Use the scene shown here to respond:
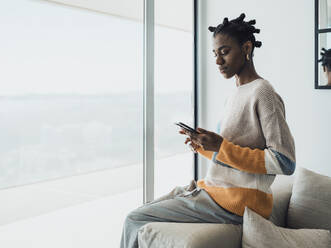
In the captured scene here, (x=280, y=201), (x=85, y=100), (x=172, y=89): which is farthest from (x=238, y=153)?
(x=172, y=89)

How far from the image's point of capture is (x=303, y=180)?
5.74 ft

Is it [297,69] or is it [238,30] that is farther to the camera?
[297,69]

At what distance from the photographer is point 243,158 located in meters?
1.28

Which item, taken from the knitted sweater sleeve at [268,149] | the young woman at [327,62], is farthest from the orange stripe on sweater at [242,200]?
the young woman at [327,62]

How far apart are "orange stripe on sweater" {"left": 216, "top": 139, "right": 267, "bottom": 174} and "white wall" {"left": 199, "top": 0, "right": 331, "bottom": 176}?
1.01 meters

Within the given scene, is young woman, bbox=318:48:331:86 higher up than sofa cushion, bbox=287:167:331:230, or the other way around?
young woman, bbox=318:48:331:86

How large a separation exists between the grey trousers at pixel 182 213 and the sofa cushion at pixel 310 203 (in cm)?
47

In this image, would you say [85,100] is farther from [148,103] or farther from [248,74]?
[248,74]

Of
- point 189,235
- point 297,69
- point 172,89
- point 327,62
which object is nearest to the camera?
point 189,235

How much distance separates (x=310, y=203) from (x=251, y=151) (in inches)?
24.4

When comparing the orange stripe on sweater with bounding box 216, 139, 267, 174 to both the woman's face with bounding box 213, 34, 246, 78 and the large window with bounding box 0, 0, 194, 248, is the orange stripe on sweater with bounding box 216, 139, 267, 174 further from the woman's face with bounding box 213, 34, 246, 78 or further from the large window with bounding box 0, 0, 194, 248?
the large window with bounding box 0, 0, 194, 248

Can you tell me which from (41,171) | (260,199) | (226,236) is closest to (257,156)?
(260,199)

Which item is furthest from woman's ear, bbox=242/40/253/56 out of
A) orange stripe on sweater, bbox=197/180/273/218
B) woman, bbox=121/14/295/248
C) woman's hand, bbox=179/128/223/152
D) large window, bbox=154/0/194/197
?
large window, bbox=154/0/194/197

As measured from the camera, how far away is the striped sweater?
127 centimetres
